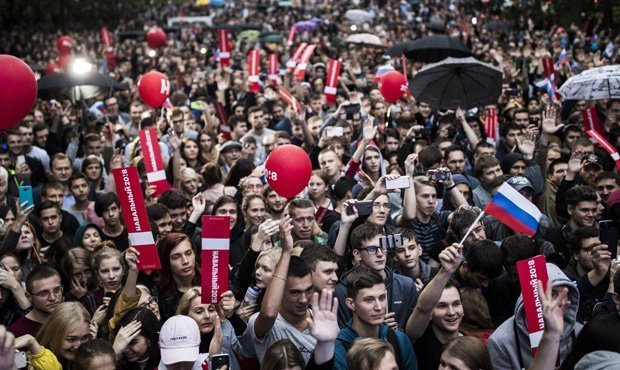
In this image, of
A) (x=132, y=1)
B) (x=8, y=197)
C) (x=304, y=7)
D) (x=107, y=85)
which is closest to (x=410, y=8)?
(x=304, y=7)

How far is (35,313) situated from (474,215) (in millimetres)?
3184

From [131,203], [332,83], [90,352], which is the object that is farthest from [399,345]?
[332,83]

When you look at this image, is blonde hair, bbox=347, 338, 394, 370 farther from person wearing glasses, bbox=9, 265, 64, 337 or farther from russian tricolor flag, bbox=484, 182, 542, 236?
person wearing glasses, bbox=9, 265, 64, 337

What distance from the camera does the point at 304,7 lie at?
50844 mm

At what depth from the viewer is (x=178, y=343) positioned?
4836mm

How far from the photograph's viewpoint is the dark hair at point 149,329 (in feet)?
17.3

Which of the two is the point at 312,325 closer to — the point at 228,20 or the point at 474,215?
the point at 474,215

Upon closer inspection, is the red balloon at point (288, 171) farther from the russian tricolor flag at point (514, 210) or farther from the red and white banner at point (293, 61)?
the red and white banner at point (293, 61)

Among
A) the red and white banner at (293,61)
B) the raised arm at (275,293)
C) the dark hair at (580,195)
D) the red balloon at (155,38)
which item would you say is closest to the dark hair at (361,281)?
the raised arm at (275,293)

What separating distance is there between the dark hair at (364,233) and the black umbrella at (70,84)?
7.75m

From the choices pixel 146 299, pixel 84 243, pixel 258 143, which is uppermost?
pixel 146 299

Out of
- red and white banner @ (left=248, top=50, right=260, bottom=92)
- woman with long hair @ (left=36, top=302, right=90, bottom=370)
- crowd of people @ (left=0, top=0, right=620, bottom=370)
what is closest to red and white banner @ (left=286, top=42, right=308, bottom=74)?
red and white banner @ (left=248, top=50, right=260, bottom=92)

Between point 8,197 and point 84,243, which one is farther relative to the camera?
point 8,197

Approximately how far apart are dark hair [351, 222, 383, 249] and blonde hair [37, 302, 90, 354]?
1.90m
